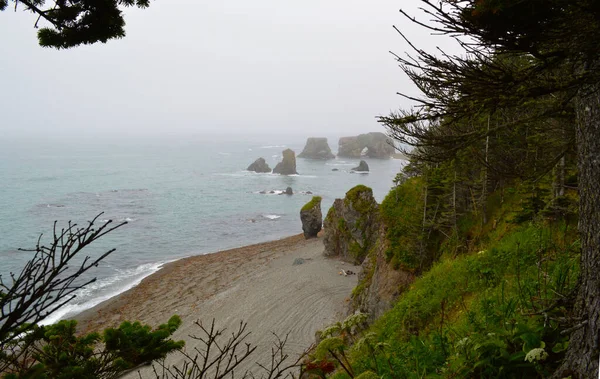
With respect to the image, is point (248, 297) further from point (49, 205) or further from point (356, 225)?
point (49, 205)

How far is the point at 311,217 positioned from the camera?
42125mm

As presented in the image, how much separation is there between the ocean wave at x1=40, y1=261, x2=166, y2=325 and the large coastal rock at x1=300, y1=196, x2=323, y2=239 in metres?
14.6

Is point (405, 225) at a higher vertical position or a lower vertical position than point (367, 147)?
lower

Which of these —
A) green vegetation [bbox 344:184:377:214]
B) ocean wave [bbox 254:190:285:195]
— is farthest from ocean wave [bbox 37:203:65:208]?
green vegetation [bbox 344:184:377:214]

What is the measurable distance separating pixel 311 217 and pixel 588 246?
38355 mm

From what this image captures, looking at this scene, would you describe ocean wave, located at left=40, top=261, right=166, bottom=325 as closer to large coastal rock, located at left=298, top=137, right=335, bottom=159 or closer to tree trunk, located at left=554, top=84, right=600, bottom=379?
tree trunk, located at left=554, top=84, right=600, bottom=379

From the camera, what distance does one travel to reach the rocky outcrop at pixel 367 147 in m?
137

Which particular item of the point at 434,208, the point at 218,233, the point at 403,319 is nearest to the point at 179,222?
the point at 218,233

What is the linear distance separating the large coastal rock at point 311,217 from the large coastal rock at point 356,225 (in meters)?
9.67

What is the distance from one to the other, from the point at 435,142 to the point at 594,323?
2.32 metres

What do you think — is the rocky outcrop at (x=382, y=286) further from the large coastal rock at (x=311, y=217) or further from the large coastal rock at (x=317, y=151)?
the large coastal rock at (x=317, y=151)

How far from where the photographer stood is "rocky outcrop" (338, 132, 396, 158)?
13725 centimetres

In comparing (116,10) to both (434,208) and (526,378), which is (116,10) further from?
(434,208)

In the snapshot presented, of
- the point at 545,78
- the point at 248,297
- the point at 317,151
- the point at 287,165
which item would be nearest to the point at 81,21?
the point at 545,78
